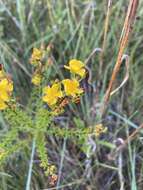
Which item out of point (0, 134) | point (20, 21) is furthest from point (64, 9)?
point (0, 134)

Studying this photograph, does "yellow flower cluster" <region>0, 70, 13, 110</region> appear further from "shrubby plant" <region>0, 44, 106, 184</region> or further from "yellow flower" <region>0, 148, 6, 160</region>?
"yellow flower" <region>0, 148, 6, 160</region>

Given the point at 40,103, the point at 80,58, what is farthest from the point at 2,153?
the point at 80,58

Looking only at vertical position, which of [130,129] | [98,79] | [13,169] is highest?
[98,79]

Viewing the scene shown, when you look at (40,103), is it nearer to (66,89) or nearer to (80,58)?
(66,89)

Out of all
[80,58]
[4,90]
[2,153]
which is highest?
[80,58]

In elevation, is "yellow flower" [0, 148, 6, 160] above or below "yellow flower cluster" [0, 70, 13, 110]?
below

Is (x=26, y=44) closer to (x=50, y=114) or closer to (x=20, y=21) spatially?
(x=20, y=21)

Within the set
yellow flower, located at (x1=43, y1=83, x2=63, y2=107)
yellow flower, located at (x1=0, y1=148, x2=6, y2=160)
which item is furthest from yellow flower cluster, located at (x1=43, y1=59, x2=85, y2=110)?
yellow flower, located at (x1=0, y1=148, x2=6, y2=160)

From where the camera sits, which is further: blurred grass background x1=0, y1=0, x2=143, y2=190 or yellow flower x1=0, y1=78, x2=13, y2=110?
blurred grass background x1=0, y1=0, x2=143, y2=190
